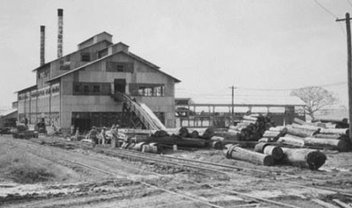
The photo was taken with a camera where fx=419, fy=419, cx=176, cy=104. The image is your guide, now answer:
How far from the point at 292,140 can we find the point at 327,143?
2.10 meters

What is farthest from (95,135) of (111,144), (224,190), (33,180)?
(224,190)

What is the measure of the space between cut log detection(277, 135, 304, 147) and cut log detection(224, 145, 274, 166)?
571 cm

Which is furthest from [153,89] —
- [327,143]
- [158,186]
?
[158,186]

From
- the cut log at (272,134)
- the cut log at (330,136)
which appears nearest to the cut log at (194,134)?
the cut log at (272,134)

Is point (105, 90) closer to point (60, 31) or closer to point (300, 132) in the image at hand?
point (300, 132)

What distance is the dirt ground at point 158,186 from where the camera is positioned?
934 cm

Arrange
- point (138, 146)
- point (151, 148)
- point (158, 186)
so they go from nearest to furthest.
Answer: point (158, 186) → point (151, 148) → point (138, 146)

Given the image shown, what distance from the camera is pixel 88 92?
43.2m

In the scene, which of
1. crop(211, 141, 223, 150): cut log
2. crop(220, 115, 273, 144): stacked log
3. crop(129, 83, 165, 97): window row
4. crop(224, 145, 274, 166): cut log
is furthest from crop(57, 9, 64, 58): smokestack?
crop(224, 145, 274, 166): cut log

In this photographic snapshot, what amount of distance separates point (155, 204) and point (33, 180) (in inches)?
222

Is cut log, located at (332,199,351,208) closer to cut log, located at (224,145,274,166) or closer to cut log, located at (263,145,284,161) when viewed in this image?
cut log, located at (224,145,274,166)

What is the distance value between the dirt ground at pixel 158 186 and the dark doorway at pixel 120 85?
2798 cm

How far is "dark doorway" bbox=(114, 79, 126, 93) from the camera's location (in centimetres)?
4472

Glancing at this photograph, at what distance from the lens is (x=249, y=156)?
1741cm
